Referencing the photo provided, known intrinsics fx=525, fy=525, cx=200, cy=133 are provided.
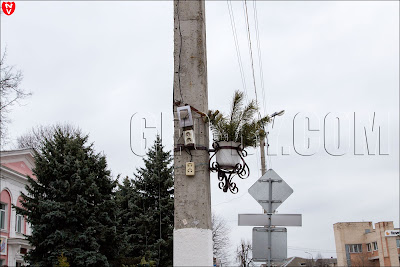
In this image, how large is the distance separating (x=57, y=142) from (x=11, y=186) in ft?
29.8

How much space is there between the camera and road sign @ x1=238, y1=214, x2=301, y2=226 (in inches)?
336

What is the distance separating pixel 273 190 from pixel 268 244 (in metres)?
0.94

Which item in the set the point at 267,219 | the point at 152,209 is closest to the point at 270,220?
the point at 267,219

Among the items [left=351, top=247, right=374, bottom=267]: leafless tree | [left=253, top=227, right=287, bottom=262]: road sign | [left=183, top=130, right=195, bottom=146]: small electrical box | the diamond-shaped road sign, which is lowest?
[left=351, top=247, right=374, bottom=267]: leafless tree

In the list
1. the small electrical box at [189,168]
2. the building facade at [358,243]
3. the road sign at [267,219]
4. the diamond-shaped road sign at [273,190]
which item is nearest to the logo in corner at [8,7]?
the diamond-shaped road sign at [273,190]

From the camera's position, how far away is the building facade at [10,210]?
25.8 meters

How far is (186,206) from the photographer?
18.8 ft

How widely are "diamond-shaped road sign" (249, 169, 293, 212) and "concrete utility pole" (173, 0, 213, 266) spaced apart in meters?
2.88

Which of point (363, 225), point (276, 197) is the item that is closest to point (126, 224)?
point (276, 197)

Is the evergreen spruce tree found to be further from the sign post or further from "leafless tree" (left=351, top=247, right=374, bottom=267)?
"leafless tree" (left=351, top=247, right=374, bottom=267)

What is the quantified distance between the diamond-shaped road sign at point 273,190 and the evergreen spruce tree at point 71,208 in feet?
34.9

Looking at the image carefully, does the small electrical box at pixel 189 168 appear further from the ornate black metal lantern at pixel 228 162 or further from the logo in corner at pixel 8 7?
the logo in corner at pixel 8 7

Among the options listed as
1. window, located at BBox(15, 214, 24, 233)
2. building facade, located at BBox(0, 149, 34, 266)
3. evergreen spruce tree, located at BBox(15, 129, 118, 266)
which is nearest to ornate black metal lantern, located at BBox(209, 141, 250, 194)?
evergreen spruce tree, located at BBox(15, 129, 118, 266)

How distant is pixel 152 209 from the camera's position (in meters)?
23.5
